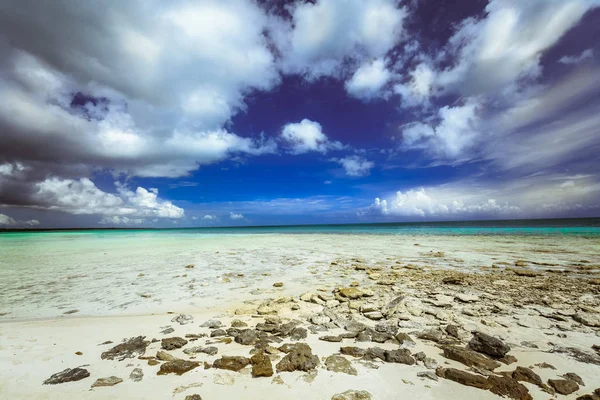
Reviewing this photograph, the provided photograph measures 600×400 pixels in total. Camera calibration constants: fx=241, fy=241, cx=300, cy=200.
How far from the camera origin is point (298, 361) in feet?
10.8

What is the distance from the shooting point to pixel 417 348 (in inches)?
146

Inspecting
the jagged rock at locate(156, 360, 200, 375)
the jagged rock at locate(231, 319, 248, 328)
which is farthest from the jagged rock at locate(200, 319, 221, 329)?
the jagged rock at locate(156, 360, 200, 375)

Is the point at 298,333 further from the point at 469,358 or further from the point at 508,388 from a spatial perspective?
the point at 508,388

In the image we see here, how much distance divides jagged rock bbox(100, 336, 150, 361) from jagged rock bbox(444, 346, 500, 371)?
4.60 metres

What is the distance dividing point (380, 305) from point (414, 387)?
109 inches

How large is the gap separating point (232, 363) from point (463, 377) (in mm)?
2955

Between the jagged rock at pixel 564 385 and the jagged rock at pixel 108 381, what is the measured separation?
17.3 ft

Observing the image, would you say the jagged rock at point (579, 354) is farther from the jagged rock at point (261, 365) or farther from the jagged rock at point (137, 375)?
the jagged rock at point (137, 375)

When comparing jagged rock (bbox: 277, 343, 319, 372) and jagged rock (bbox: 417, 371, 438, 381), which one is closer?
jagged rock (bbox: 417, 371, 438, 381)

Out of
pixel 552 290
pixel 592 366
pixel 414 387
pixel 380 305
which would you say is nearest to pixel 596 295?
pixel 552 290

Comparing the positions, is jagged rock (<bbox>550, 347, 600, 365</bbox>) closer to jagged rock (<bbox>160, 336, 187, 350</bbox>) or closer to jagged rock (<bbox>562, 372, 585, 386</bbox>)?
jagged rock (<bbox>562, 372, 585, 386</bbox>)

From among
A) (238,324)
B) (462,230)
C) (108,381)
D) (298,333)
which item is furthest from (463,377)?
(462,230)

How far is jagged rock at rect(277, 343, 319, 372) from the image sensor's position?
10.5ft

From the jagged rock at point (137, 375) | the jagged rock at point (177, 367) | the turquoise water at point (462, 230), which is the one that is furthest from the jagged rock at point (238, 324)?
the turquoise water at point (462, 230)
